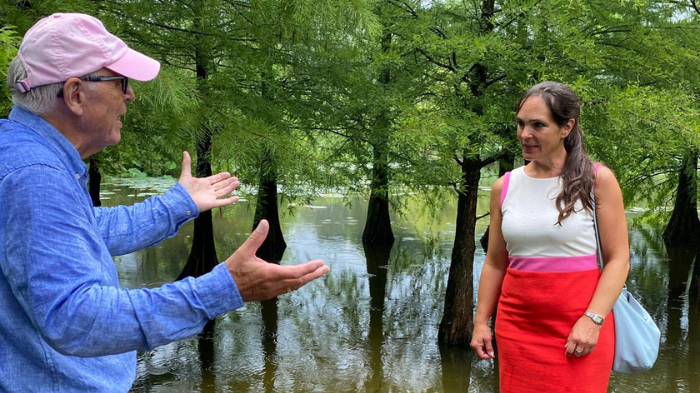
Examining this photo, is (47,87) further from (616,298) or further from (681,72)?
(681,72)

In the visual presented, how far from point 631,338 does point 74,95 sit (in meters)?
2.18

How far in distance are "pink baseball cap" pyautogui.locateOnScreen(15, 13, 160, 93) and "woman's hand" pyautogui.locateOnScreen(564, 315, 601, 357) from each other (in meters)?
1.88

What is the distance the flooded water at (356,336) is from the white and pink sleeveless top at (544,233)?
17.1ft

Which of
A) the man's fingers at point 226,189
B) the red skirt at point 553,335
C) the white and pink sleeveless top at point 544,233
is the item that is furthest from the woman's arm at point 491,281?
the man's fingers at point 226,189

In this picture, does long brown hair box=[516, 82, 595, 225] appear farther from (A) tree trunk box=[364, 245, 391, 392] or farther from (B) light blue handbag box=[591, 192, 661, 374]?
(A) tree trunk box=[364, 245, 391, 392]

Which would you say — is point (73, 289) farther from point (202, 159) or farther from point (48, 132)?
point (202, 159)

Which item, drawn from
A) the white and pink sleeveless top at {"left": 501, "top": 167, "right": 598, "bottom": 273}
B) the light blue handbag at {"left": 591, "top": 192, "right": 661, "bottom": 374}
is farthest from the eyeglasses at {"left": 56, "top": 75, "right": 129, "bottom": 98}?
the light blue handbag at {"left": 591, "top": 192, "right": 661, "bottom": 374}

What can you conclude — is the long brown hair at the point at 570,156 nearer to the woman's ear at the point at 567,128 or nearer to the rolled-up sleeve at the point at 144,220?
the woman's ear at the point at 567,128

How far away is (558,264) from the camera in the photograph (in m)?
2.42

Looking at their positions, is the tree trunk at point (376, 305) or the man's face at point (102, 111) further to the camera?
the tree trunk at point (376, 305)

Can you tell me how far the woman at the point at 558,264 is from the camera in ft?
7.77

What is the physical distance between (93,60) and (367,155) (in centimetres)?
770

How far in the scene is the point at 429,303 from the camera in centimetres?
1144

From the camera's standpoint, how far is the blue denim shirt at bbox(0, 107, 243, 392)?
1128mm
